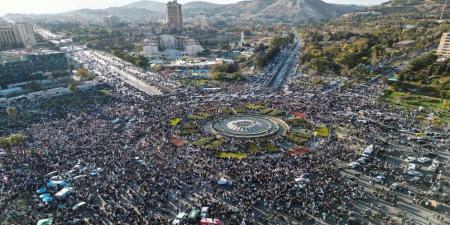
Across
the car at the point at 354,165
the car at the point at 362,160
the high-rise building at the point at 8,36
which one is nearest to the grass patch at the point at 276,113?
the car at the point at 362,160

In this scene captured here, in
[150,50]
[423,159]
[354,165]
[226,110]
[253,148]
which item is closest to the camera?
[354,165]

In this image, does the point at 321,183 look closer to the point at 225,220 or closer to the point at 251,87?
the point at 225,220

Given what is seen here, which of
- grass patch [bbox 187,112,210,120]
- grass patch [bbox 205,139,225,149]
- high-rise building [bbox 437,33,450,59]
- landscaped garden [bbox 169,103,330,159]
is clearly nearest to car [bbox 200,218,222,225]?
landscaped garden [bbox 169,103,330,159]

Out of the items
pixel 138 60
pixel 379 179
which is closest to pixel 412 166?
pixel 379 179

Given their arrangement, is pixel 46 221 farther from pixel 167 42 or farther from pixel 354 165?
pixel 167 42

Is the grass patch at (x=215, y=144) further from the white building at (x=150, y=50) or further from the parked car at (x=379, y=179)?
the white building at (x=150, y=50)

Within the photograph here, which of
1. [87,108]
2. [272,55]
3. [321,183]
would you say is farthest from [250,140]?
[272,55]

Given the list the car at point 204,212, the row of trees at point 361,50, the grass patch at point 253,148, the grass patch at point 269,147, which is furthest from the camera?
the row of trees at point 361,50
